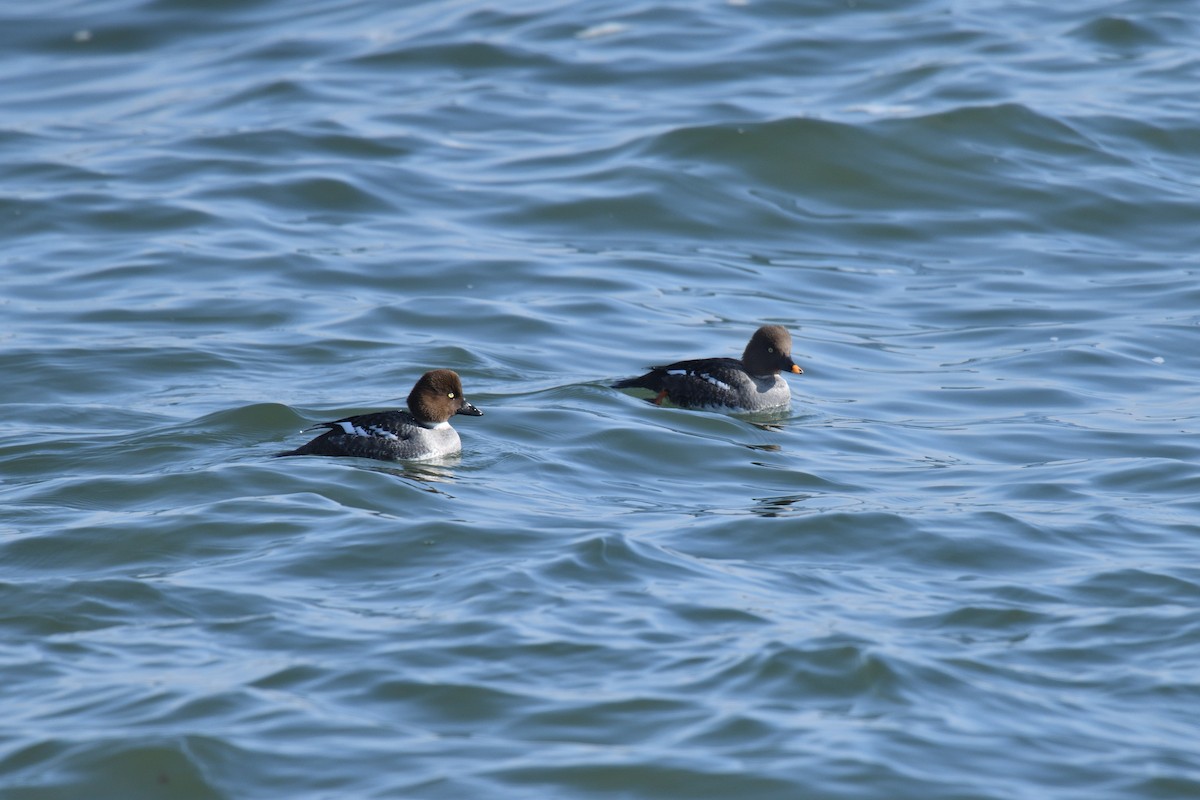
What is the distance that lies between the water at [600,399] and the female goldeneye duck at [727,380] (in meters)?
0.20

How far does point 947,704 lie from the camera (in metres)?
7.45

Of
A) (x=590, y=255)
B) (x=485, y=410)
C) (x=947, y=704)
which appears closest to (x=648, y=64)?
(x=590, y=255)

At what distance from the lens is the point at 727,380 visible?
12812mm

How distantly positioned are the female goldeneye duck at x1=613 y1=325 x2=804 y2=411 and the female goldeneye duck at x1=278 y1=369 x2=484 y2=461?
68.0 inches

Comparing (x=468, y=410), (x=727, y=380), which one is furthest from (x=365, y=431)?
(x=727, y=380)

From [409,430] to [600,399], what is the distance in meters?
2.10

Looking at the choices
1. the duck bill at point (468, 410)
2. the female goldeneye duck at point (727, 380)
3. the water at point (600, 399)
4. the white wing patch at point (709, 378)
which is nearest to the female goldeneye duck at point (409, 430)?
the duck bill at point (468, 410)

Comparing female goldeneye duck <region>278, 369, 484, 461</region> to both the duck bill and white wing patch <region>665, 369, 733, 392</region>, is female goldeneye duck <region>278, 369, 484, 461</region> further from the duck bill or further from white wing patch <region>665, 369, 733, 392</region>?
white wing patch <region>665, 369, 733, 392</region>

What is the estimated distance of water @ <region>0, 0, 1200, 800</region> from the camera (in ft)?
24.0

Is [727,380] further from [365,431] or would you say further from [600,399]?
[365,431]

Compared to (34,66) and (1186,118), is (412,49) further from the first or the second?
(1186,118)

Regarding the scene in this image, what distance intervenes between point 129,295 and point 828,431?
22.7 feet

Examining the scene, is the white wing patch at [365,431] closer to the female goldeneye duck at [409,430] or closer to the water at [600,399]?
the female goldeneye duck at [409,430]

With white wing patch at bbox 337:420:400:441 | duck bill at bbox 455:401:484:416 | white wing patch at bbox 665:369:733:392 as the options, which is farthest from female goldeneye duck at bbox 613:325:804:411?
white wing patch at bbox 337:420:400:441
